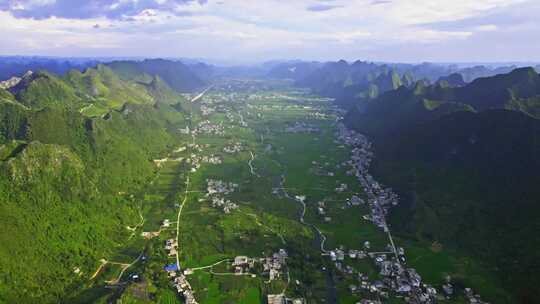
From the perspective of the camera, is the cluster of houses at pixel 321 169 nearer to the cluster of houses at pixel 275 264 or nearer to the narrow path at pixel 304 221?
the narrow path at pixel 304 221

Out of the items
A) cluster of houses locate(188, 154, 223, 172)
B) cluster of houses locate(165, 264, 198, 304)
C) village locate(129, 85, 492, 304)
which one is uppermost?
cluster of houses locate(188, 154, 223, 172)

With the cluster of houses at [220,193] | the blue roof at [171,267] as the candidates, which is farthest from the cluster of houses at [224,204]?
the blue roof at [171,267]

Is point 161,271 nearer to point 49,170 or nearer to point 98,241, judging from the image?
point 98,241

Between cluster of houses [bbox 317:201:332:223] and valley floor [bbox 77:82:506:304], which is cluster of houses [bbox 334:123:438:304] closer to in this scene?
valley floor [bbox 77:82:506:304]

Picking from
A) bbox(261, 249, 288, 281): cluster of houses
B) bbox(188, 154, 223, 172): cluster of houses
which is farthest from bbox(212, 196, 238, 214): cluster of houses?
bbox(188, 154, 223, 172): cluster of houses

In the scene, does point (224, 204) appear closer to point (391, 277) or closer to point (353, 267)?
point (353, 267)

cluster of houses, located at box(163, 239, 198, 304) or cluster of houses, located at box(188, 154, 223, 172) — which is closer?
cluster of houses, located at box(163, 239, 198, 304)

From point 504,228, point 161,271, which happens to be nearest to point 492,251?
point 504,228

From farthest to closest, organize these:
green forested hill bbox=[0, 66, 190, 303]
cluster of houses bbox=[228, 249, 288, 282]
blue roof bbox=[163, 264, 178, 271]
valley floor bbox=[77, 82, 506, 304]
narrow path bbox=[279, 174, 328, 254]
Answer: narrow path bbox=[279, 174, 328, 254]
blue roof bbox=[163, 264, 178, 271]
cluster of houses bbox=[228, 249, 288, 282]
green forested hill bbox=[0, 66, 190, 303]
valley floor bbox=[77, 82, 506, 304]
